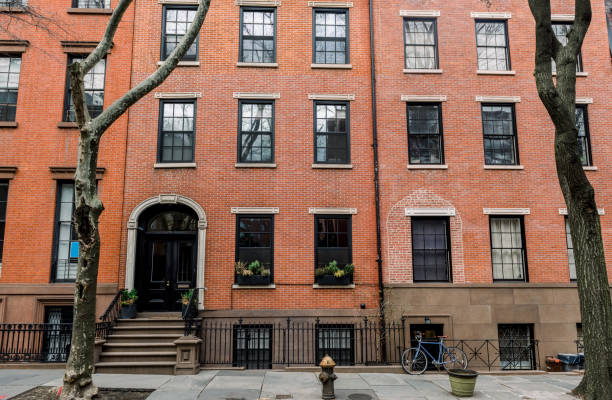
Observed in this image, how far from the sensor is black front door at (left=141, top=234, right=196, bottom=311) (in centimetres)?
1338

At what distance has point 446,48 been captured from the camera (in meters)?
14.6

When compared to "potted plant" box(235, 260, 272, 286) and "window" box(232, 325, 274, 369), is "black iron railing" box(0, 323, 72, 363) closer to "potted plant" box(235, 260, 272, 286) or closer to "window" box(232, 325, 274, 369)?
"window" box(232, 325, 274, 369)

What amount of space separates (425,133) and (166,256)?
917cm

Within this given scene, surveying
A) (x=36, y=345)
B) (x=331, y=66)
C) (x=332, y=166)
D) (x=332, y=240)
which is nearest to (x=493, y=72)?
(x=331, y=66)

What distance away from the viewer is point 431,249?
540 inches

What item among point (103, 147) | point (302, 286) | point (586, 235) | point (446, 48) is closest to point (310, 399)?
point (302, 286)

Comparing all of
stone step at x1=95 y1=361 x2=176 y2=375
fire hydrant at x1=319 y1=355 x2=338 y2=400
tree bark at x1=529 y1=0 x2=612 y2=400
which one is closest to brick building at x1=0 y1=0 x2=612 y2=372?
stone step at x1=95 y1=361 x2=176 y2=375

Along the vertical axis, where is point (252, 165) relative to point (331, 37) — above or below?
below

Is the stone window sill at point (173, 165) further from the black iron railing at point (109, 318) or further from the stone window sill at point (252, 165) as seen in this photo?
the black iron railing at point (109, 318)

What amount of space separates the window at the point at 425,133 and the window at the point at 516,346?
18.3 ft

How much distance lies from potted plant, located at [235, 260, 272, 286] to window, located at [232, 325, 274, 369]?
1270 millimetres

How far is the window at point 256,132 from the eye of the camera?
14094 millimetres

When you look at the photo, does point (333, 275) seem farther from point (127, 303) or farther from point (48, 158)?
point (48, 158)

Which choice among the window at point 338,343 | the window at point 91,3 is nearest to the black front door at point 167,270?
the window at point 338,343
